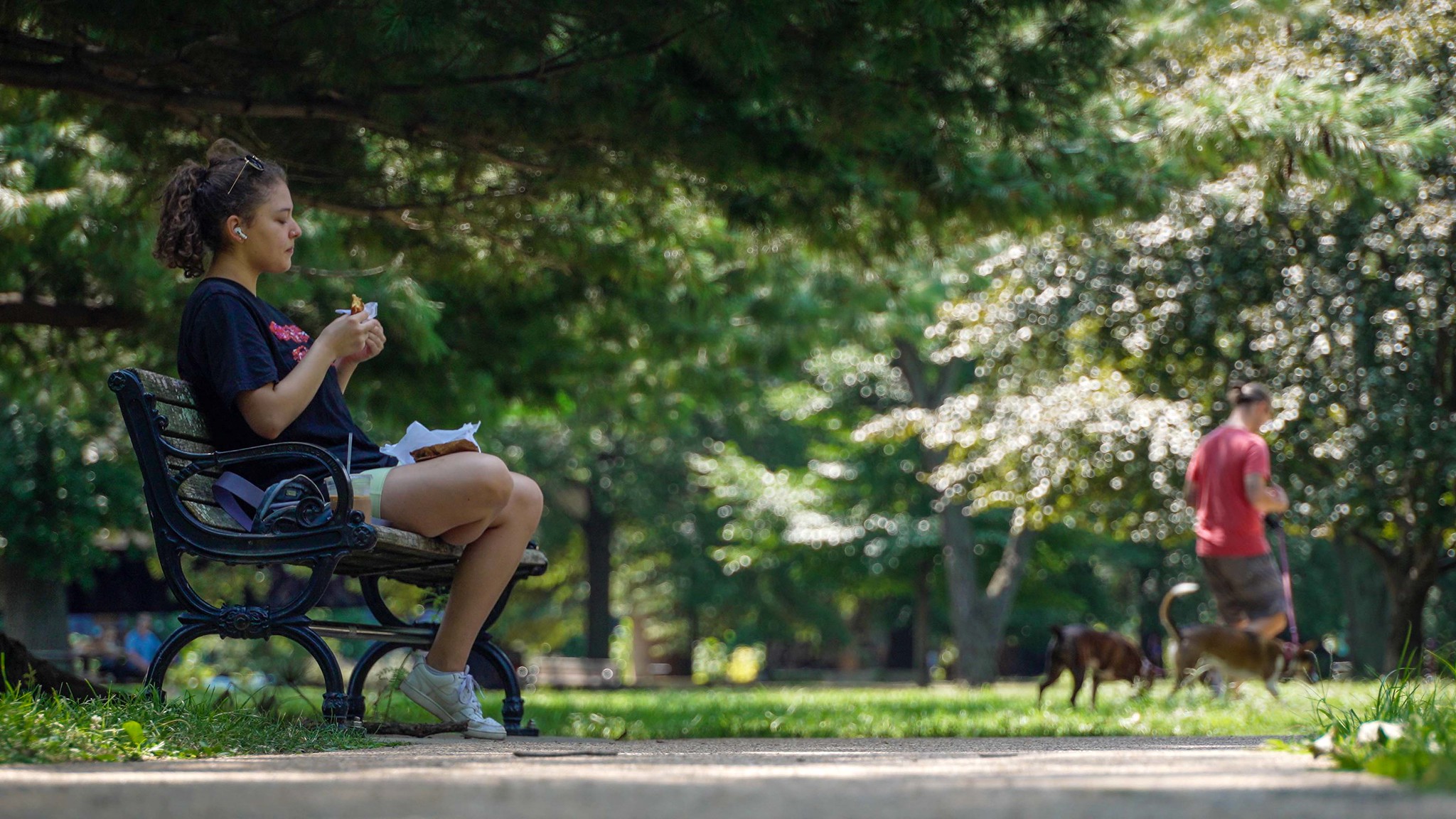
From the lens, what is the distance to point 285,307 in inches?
346

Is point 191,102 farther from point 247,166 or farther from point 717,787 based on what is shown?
point 717,787

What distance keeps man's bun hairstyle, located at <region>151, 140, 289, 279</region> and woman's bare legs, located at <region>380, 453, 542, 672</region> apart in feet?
2.91

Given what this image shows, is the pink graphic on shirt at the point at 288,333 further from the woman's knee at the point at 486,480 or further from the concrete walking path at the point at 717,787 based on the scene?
the concrete walking path at the point at 717,787

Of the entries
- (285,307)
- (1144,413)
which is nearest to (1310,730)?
(285,307)

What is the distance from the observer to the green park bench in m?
3.72

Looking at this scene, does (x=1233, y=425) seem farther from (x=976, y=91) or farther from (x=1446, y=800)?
(x=1446, y=800)

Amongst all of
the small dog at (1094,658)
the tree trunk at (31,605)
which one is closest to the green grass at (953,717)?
the small dog at (1094,658)

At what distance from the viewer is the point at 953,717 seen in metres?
7.71

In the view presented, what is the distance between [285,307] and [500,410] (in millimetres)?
2582

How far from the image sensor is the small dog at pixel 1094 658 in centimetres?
893

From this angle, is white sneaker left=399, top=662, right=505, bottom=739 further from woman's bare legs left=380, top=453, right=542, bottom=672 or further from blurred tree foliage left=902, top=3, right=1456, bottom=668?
blurred tree foliage left=902, top=3, right=1456, bottom=668

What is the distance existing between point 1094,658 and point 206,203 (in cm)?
672

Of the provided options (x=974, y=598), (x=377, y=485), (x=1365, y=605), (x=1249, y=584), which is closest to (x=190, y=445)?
(x=377, y=485)

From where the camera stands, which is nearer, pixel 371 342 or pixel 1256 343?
pixel 371 342
